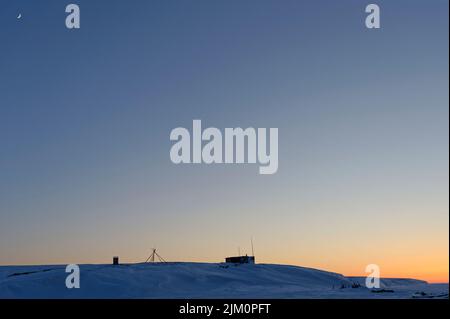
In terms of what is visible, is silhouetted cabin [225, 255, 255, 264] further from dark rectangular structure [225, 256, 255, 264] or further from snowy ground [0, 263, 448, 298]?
snowy ground [0, 263, 448, 298]

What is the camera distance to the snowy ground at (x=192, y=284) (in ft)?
106

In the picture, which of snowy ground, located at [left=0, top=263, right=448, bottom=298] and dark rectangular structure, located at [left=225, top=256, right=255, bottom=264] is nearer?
snowy ground, located at [left=0, top=263, right=448, bottom=298]

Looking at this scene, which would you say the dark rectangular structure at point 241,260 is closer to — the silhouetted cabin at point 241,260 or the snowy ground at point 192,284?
the silhouetted cabin at point 241,260

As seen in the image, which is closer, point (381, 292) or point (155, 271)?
point (381, 292)

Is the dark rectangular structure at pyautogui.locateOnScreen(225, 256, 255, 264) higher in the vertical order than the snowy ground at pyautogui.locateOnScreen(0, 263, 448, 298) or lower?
higher

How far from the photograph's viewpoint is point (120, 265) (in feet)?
143

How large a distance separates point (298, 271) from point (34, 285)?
19365mm

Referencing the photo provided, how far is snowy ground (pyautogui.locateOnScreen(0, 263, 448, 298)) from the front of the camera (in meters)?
32.4

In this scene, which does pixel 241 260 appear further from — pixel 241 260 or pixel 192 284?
pixel 192 284

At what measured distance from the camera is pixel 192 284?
36.8 metres

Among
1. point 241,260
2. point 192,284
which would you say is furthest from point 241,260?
point 192,284

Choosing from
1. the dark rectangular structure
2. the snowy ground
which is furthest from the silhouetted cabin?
the snowy ground
